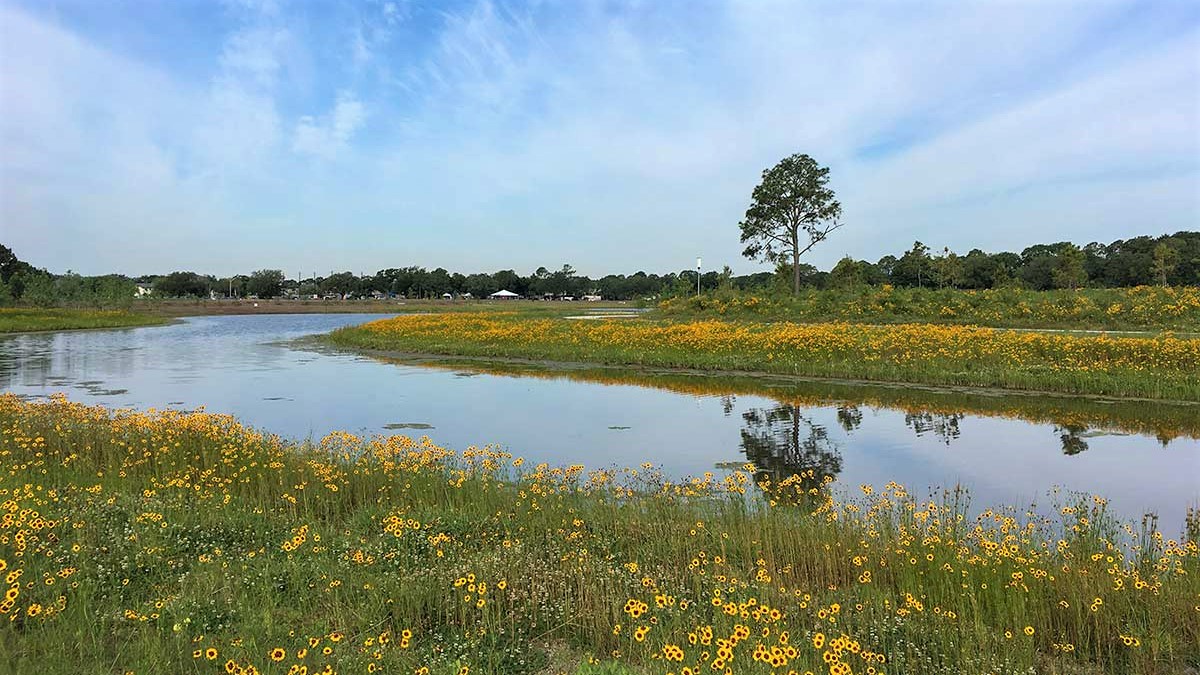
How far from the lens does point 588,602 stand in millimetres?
4855

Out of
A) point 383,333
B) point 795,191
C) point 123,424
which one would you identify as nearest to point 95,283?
point 383,333

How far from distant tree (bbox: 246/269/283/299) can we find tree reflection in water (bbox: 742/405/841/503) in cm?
16439

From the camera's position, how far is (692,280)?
112 m

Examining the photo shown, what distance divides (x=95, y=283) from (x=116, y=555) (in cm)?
11600

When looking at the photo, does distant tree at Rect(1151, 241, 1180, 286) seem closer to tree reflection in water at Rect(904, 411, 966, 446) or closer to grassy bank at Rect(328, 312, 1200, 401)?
grassy bank at Rect(328, 312, 1200, 401)

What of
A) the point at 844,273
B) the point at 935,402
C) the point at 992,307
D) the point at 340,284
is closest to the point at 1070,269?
the point at 844,273

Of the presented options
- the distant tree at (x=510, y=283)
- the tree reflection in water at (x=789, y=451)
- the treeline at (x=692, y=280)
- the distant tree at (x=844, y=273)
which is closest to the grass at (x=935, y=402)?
the tree reflection in water at (x=789, y=451)

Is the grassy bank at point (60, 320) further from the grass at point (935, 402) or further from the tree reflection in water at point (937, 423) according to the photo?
the tree reflection in water at point (937, 423)

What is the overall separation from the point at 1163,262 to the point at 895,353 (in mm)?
49588

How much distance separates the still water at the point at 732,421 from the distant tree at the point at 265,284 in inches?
5780

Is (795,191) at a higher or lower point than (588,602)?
higher

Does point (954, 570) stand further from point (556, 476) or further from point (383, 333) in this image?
point (383, 333)

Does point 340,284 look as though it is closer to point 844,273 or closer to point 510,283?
point 510,283

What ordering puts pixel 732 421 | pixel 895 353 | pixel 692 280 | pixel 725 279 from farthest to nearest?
pixel 692 280 → pixel 725 279 → pixel 895 353 → pixel 732 421
